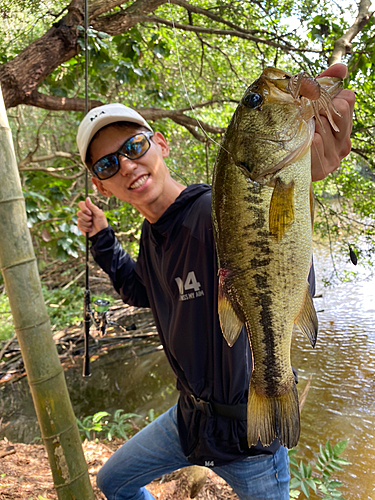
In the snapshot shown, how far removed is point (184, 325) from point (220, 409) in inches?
15.2

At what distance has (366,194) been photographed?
19.9ft

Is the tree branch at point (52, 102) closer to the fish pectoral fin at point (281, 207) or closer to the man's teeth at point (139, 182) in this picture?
the man's teeth at point (139, 182)

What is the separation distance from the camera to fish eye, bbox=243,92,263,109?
41.1 inches

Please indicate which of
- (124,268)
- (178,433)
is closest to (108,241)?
(124,268)

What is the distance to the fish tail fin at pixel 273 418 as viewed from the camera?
112 centimetres

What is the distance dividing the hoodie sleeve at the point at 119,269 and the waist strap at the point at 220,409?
96 cm

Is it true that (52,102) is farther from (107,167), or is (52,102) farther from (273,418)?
(273,418)

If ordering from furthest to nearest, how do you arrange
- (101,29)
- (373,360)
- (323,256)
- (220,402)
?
1. (323,256)
2. (373,360)
3. (101,29)
4. (220,402)

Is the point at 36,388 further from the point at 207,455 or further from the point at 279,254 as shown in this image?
the point at 279,254

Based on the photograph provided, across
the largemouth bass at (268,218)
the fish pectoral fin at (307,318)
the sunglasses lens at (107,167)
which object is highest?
the sunglasses lens at (107,167)

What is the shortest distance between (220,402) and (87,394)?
482 centimetres

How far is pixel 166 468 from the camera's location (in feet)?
6.72

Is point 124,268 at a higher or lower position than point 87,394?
higher

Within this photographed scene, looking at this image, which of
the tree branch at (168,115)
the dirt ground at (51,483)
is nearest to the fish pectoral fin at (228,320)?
the dirt ground at (51,483)
